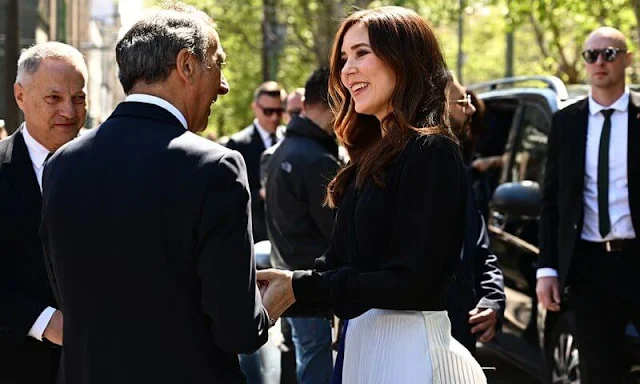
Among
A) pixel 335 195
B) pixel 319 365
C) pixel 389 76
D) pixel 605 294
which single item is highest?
pixel 389 76

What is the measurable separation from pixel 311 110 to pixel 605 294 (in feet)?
6.48

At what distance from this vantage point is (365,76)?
3.85 meters

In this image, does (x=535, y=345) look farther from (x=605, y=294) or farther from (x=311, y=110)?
(x=311, y=110)

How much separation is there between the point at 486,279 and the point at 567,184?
119 centimetres

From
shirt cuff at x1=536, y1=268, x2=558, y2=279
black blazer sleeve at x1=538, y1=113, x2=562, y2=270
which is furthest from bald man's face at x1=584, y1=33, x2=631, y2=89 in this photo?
shirt cuff at x1=536, y1=268, x2=558, y2=279

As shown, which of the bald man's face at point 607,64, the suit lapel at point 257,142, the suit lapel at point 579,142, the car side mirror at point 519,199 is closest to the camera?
the suit lapel at point 579,142

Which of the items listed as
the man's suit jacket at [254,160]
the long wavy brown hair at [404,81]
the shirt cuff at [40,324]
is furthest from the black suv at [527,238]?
the shirt cuff at [40,324]

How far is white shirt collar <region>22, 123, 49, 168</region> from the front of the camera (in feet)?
14.3

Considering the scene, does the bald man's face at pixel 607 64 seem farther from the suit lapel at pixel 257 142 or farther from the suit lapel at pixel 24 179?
the suit lapel at pixel 257 142

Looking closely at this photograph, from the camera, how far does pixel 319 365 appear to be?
7047 millimetres

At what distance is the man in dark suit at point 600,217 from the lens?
609cm

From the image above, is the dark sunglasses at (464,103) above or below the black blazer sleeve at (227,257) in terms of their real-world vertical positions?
above

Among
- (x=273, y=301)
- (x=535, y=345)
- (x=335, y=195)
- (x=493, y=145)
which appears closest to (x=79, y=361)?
(x=273, y=301)

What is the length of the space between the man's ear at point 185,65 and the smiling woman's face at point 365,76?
27.2 inches
